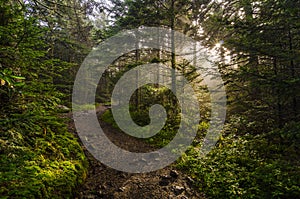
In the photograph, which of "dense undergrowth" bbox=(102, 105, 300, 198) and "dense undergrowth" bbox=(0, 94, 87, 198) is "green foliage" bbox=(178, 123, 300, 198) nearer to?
"dense undergrowth" bbox=(102, 105, 300, 198)

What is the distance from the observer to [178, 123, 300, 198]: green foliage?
16.2ft

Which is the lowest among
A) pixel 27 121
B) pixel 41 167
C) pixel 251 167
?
pixel 251 167

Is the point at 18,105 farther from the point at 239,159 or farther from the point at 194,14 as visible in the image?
the point at 194,14

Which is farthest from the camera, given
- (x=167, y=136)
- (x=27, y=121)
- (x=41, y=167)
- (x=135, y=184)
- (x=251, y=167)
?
(x=167, y=136)

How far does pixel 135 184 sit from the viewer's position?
6.35m

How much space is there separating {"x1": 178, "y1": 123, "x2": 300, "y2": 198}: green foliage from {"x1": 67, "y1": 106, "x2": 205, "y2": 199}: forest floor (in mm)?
526

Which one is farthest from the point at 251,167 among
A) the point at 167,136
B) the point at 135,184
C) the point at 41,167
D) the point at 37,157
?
the point at 37,157

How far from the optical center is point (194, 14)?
12016 mm

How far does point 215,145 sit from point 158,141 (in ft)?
10.1

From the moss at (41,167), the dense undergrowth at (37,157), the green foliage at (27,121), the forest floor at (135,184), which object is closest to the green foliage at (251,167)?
the forest floor at (135,184)

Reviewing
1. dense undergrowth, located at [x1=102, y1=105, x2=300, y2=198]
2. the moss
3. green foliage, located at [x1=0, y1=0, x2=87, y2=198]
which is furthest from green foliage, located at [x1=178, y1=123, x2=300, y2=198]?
green foliage, located at [x1=0, y1=0, x2=87, y2=198]

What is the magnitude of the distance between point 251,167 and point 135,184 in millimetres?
3977

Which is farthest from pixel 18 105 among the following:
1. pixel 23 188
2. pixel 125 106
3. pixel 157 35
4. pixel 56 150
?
pixel 125 106

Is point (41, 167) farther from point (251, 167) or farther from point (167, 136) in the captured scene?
point (167, 136)
